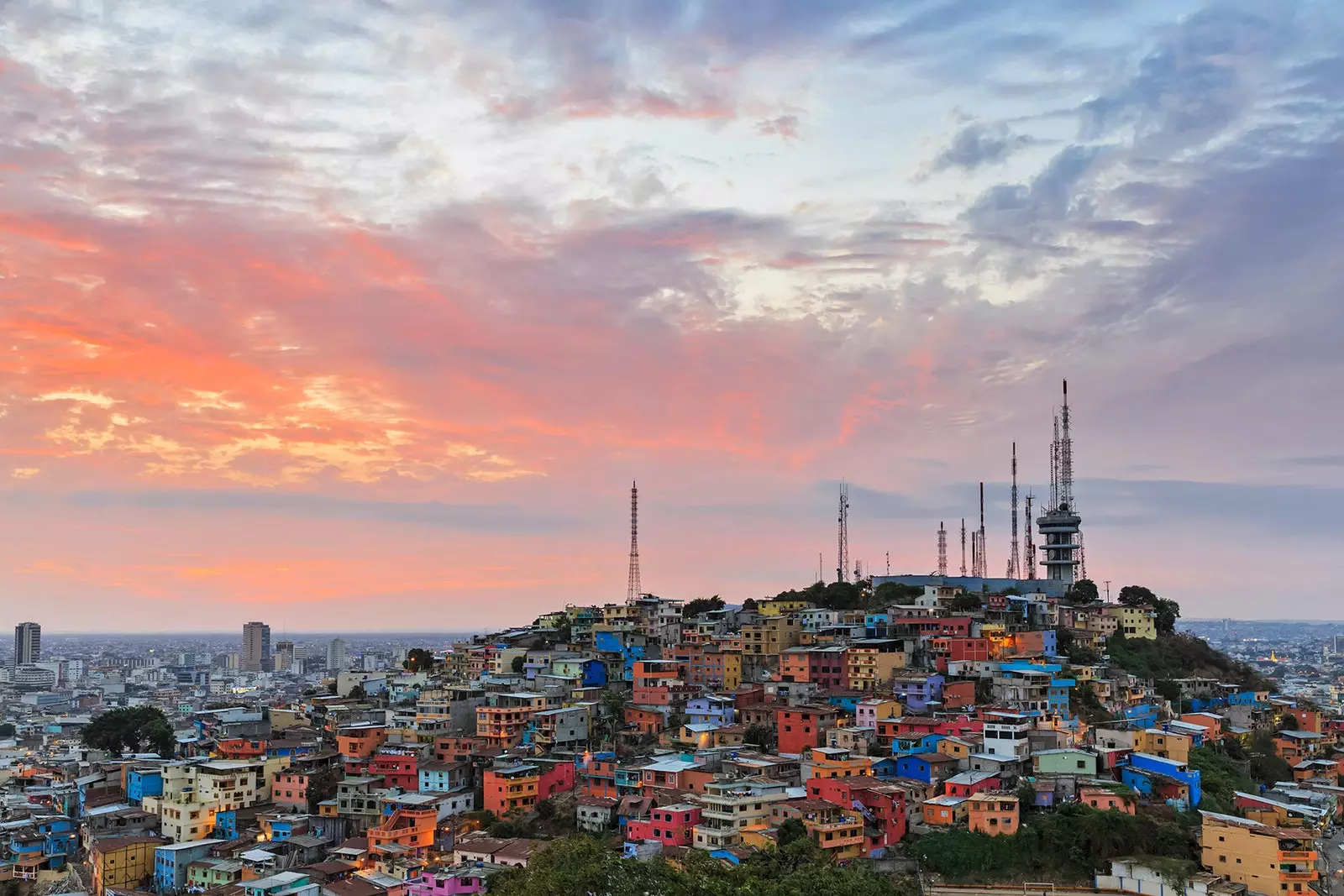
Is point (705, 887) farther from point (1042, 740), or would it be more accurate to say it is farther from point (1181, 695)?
point (1181, 695)

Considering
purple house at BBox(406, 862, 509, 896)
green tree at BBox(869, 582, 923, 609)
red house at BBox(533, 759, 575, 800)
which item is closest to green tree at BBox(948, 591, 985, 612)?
green tree at BBox(869, 582, 923, 609)

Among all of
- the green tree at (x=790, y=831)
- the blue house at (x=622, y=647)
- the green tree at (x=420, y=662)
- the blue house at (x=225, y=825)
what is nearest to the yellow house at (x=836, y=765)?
the green tree at (x=790, y=831)

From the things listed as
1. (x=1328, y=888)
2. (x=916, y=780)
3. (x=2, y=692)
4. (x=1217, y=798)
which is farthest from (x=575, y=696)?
(x=2, y=692)

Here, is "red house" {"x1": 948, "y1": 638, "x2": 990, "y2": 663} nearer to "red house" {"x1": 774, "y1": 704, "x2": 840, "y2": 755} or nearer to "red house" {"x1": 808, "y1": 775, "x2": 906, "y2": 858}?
"red house" {"x1": 774, "y1": 704, "x2": 840, "y2": 755}

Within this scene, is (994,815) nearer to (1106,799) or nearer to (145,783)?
(1106,799)

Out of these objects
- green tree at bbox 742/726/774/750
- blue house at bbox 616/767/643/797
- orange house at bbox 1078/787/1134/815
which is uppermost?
green tree at bbox 742/726/774/750

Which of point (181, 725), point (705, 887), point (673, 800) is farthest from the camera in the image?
point (181, 725)

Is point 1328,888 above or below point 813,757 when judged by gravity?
below
